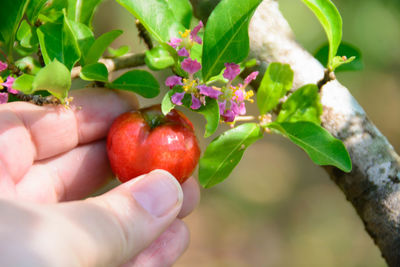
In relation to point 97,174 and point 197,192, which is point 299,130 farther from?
point 97,174

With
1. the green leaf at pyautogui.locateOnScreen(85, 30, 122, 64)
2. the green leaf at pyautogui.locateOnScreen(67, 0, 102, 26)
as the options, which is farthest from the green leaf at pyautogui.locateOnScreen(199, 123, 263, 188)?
the green leaf at pyautogui.locateOnScreen(67, 0, 102, 26)

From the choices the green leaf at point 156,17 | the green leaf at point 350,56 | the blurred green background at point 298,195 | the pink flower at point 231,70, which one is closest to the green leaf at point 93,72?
the green leaf at point 156,17

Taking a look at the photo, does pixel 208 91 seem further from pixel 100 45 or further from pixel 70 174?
pixel 70 174

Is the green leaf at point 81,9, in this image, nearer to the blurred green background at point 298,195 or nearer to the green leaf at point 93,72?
the green leaf at point 93,72

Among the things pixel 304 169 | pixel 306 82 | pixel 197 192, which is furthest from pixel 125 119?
pixel 304 169

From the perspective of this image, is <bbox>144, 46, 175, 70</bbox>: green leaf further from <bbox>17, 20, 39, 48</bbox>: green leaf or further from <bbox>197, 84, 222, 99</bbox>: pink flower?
<bbox>17, 20, 39, 48</bbox>: green leaf

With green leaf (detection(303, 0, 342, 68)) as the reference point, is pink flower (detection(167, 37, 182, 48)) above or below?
below
